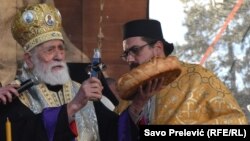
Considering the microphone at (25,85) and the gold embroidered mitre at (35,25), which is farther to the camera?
the gold embroidered mitre at (35,25)

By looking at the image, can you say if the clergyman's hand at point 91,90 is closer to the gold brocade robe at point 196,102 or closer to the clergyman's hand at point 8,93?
the clergyman's hand at point 8,93

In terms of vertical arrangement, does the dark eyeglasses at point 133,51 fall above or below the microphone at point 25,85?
above

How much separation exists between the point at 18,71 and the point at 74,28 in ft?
2.71

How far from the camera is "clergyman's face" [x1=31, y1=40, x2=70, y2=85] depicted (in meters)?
6.07

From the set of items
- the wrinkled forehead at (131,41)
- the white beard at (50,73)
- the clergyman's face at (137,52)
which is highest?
the wrinkled forehead at (131,41)

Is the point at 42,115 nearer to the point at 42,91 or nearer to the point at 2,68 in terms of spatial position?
the point at 42,91

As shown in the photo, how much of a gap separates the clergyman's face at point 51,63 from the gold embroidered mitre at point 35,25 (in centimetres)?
8

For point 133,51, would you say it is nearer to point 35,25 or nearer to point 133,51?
point 133,51

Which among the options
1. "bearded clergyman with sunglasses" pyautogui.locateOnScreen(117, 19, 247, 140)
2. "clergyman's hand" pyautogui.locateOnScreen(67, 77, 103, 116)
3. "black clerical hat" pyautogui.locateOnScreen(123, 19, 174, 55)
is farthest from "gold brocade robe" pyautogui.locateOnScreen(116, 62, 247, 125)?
"clergyman's hand" pyautogui.locateOnScreen(67, 77, 103, 116)

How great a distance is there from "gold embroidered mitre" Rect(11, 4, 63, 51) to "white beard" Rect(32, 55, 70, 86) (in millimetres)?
133

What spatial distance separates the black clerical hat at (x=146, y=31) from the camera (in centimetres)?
656

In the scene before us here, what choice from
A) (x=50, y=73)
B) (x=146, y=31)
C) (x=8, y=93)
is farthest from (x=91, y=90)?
(x=146, y=31)

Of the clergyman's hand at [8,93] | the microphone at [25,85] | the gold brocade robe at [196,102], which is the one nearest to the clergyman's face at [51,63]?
the microphone at [25,85]

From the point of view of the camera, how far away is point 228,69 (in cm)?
873
